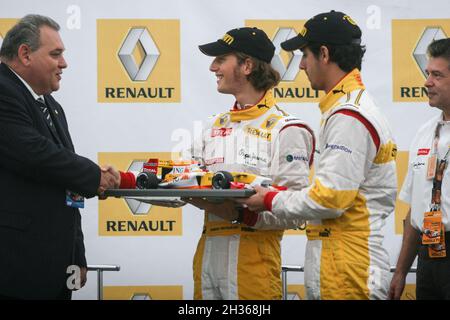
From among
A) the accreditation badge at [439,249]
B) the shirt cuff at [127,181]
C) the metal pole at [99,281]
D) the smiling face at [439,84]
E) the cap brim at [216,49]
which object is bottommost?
the metal pole at [99,281]

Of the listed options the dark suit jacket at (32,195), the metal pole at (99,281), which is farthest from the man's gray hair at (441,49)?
the metal pole at (99,281)

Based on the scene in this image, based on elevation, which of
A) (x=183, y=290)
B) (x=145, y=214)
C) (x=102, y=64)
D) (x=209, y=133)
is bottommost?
(x=183, y=290)

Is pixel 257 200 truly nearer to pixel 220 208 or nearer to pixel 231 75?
pixel 220 208

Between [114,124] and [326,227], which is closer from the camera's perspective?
[326,227]

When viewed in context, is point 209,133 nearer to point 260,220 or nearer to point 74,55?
point 260,220

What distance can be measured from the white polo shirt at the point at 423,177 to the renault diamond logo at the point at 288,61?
81 centimetres

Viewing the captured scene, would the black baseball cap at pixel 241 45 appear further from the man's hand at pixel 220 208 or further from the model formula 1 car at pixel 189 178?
the man's hand at pixel 220 208

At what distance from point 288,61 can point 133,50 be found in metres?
0.78

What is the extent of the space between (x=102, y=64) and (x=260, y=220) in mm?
1431

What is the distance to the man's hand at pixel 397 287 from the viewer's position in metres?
4.02

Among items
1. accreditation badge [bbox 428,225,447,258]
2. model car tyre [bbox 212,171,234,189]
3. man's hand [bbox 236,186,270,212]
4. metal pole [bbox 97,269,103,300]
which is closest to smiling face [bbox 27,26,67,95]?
model car tyre [bbox 212,171,234,189]
